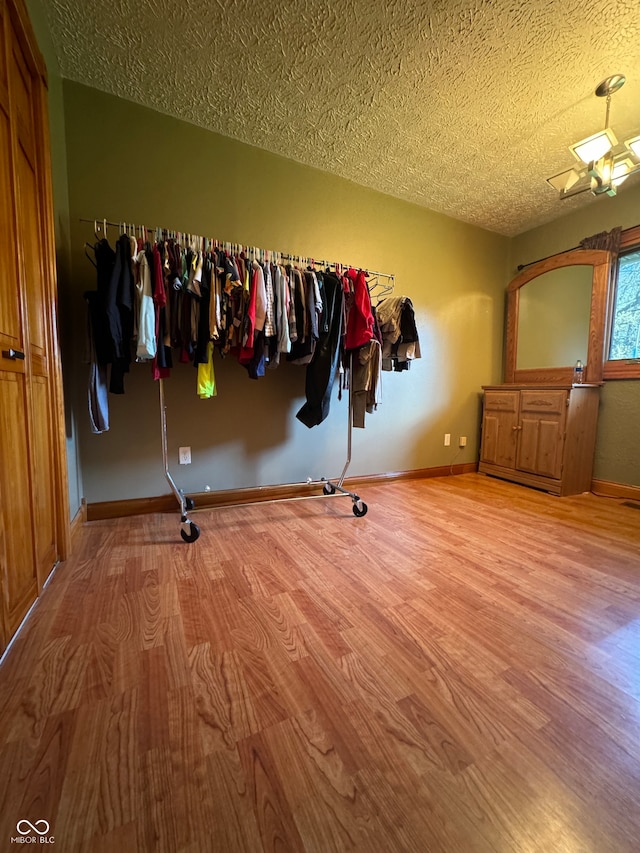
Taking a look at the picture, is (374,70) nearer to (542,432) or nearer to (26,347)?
(26,347)

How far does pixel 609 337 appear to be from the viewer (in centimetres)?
276

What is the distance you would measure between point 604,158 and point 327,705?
9.95 feet

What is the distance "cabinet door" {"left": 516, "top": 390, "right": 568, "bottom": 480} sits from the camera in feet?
8.75

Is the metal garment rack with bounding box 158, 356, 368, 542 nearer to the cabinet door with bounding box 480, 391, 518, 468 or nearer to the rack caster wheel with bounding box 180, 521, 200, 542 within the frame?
the rack caster wheel with bounding box 180, 521, 200, 542

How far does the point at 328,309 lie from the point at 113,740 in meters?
2.00

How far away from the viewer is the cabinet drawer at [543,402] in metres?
2.66

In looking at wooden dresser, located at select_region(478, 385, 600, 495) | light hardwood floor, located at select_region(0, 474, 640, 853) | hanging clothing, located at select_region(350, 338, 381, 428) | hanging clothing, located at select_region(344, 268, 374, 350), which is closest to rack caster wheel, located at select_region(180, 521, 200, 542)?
light hardwood floor, located at select_region(0, 474, 640, 853)

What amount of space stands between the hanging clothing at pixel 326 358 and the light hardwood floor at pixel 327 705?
0.94m

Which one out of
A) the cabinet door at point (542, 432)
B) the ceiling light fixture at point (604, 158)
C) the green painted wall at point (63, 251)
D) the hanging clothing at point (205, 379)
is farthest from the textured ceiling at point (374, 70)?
the cabinet door at point (542, 432)

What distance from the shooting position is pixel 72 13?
1.48 metres

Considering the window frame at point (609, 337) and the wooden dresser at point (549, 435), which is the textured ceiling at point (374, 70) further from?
the wooden dresser at point (549, 435)

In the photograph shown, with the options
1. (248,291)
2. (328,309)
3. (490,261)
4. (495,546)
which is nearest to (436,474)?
→ (495,546)

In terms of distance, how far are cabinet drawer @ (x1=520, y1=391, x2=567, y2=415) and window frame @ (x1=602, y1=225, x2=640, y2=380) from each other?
0.51 m

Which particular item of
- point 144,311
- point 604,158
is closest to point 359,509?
point 144,311
